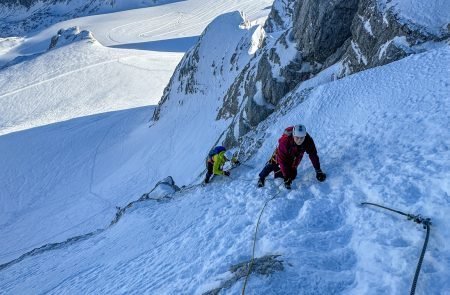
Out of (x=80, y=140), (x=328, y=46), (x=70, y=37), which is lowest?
(x=80, y=140)

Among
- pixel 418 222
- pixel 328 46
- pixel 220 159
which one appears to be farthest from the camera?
pixel 328 46

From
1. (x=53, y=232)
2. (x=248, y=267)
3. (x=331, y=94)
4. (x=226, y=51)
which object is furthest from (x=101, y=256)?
(x=226, y=51)

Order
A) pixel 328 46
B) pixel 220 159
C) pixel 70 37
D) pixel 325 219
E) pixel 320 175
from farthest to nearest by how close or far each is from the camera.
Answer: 1. pixel 70 37
2. pixel 328 46
3. pixel 220 159
4. pixel 320 175
5. pixel 325 219

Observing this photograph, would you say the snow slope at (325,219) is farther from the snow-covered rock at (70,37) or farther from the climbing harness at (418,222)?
the snow-covered rock at (70,37)

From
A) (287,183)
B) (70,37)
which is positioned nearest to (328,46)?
(287,183)

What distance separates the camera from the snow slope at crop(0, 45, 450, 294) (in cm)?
621

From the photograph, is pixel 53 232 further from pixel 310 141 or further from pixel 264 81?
pixel 310 141

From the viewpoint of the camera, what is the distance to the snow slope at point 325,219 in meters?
6.21

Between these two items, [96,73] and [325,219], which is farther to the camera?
[96,73]

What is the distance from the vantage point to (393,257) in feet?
19.9

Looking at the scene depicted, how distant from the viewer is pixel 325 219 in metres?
7.45

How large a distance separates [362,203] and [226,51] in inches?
1092

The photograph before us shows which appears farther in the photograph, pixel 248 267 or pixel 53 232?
pixel 53 232

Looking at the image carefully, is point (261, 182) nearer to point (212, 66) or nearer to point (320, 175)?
point (320, 175)
